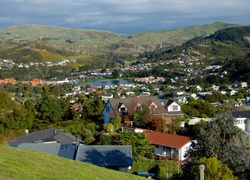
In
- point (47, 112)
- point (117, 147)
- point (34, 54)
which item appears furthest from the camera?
point (34, 54)

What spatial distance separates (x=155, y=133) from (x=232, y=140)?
543 inches

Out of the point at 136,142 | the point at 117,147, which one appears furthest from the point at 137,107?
the point at 117,147

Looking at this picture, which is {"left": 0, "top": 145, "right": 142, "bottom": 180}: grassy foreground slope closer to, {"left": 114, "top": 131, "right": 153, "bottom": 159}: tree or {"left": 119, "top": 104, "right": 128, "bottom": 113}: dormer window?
{"left": 114, "top": 131, "right": 153, "bottom": 159}: tree

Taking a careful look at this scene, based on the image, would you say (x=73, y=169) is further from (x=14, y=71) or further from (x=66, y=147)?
(x=14, y=71)

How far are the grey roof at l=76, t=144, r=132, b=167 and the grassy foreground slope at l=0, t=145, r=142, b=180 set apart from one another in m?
5.63

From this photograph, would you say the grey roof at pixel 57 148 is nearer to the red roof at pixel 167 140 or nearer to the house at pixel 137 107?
the red roof at pixel 167 140

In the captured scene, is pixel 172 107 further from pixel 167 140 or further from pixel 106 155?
pixel 106 155

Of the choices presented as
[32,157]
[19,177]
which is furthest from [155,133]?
[19,177]

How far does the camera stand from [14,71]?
438 ft

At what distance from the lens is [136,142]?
21.3m

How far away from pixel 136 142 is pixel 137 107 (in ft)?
32.7

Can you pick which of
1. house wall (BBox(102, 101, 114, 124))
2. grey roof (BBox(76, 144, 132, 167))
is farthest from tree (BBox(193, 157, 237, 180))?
house wall (BBox(102, 101, 114, 124))

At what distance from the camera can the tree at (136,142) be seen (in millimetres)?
21027

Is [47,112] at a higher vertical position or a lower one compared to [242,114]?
higher
